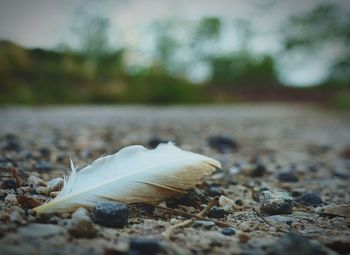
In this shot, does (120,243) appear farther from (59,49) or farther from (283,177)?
(59,49)

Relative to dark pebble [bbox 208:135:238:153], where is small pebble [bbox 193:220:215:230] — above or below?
below

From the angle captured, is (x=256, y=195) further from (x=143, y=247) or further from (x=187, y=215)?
(x=143, y=247)

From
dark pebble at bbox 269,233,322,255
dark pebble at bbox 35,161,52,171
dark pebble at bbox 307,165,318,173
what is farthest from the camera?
dark pebble at bbox 307,165,318,173

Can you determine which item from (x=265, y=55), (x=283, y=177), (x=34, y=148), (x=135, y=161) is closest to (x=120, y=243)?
(x=135, y=161)

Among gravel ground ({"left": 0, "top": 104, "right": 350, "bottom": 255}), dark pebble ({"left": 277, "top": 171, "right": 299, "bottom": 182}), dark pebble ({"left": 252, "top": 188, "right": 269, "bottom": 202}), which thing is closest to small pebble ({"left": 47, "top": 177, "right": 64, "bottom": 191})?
gravel ground ({"left": 0, "top": 104, "right": 350, "bottom": 255})

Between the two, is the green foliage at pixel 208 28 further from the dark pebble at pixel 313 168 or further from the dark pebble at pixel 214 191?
the dark pebble at pixel 214 191

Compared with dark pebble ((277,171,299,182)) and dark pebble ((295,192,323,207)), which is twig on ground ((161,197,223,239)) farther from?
dark pebble ((277,171,299,182))
